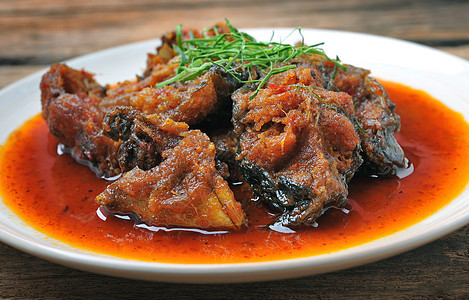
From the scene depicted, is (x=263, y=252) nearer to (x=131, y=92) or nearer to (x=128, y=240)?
(x=128, y=240)

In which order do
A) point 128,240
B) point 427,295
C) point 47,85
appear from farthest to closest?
1. point 47,85
2. point 128,240
3. point 427,295

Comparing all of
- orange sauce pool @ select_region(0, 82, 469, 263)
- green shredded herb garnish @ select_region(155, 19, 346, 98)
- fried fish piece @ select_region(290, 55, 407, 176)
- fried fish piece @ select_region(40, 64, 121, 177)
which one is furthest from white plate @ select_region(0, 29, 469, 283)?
green shredded herb garnish @ select_region(155, 19, 346, 98)

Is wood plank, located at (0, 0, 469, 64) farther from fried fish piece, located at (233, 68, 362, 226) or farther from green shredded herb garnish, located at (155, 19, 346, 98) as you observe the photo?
fried fish piece, located at (233, 68, 362, 226)

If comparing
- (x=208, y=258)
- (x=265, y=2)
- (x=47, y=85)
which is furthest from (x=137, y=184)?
(x=265, y=2)

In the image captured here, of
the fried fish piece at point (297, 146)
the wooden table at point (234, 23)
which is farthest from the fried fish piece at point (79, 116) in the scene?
the fried fish piece at point (297, 146)

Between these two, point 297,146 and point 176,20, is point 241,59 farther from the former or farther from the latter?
point 176,20

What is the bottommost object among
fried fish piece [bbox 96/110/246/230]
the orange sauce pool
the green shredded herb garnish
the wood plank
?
the wood plank
